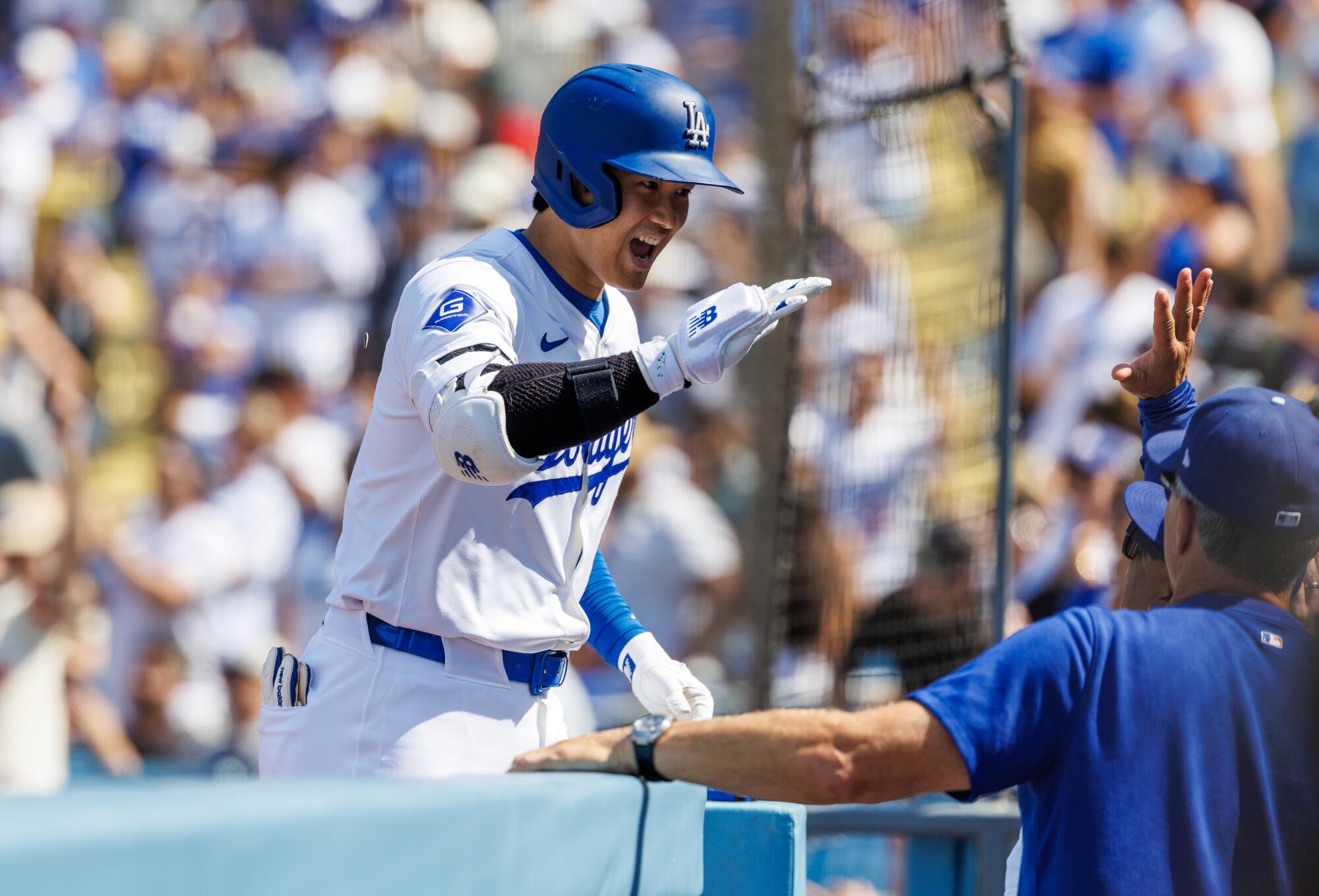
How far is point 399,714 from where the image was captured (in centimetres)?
236

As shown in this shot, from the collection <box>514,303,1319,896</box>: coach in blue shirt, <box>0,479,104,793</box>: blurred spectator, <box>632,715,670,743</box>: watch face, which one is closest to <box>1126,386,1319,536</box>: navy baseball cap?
<box>514,303,1319,896</box>: coach in blue shirt

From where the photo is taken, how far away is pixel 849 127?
5.29 meters

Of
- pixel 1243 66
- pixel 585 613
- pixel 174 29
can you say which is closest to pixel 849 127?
pixel 1243 66

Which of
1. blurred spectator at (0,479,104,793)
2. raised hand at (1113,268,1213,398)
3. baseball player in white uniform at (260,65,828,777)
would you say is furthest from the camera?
blurred spectator at (0,479,104,793)

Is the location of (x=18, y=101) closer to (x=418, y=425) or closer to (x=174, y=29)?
(x=174, y=29)

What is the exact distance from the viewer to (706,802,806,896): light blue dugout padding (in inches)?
98.4

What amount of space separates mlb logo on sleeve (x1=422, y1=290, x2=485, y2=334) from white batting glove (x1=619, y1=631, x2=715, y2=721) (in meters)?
0.78

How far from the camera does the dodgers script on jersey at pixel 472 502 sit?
7.76 ft

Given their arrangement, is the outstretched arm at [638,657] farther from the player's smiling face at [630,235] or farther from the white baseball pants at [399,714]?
the player's smiling face at [630,235]

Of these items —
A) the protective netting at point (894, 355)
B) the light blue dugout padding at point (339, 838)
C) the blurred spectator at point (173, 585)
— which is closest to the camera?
the light blue dugout padding at point (339, 838)

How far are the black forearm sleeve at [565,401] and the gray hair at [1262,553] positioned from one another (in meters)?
0.89

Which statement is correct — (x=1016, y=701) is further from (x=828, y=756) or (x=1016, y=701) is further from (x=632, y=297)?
(x=632, y=297)

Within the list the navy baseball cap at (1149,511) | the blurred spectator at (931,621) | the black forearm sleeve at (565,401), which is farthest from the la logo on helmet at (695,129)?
the blurred spectator at (931,621)

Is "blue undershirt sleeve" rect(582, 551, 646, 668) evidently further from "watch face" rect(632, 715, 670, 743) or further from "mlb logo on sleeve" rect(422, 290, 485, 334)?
"watch face" rect(632, 715, 670, 743)
